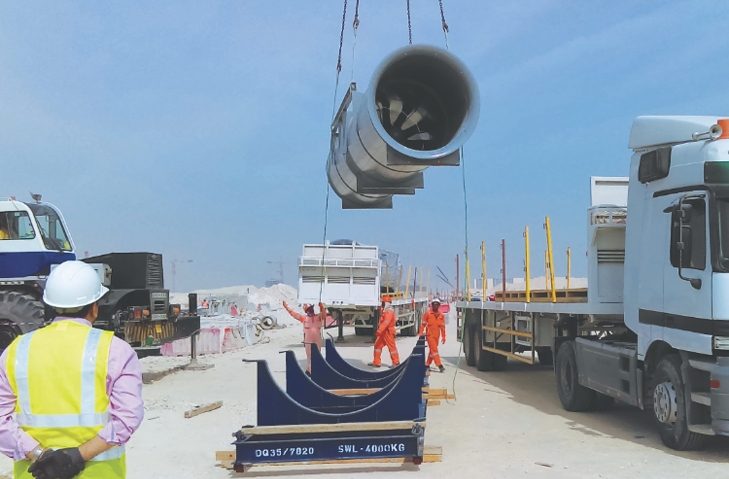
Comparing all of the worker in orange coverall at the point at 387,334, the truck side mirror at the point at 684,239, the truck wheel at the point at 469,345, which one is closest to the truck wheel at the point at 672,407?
the truck side mirror at the point at 684,239

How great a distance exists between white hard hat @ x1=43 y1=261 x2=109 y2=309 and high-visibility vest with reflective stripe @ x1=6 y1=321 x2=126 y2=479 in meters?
0.17

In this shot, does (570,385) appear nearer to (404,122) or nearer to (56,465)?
(404,122)

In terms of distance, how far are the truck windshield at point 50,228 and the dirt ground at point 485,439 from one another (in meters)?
2.91

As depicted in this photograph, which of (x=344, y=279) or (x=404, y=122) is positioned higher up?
(x=404, y=122)

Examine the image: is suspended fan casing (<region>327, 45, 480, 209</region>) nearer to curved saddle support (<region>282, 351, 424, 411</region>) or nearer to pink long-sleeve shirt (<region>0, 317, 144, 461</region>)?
curved saddle support (<region>282, 351, 424, 411</region>)

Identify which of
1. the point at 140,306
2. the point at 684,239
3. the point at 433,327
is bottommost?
the point at 433,327

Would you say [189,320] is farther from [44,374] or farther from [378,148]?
[44,374]

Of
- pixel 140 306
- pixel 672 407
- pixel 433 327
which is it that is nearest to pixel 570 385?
pixel 672 407

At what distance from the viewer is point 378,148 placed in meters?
5.55

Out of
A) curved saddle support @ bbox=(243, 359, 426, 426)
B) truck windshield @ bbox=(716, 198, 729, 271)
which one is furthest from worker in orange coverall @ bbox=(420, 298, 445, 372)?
truck windshield @ bbox=(716, 198, 729, 271)

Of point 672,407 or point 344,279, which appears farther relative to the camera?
point 344,279

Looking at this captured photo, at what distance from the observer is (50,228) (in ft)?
36.8

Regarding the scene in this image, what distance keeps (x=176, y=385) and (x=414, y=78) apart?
7.23 m

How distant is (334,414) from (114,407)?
3.67m
